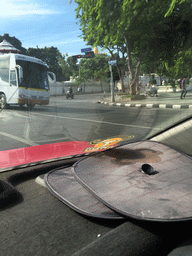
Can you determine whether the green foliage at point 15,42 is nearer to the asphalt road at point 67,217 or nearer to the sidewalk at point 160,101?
the asphalt road at point 67,217

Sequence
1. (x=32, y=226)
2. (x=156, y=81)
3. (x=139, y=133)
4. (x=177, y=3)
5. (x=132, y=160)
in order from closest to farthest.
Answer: (x=177, y=3)
(x=32, y=226)
(x=156, y=81)
(x=132, y=160)
(x=139, y=133)

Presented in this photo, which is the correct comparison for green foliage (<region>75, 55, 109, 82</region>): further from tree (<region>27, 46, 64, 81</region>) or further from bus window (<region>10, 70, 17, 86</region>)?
bus window (<region>10, 70, 17, 86</region>)

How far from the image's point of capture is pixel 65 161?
3.79 feet

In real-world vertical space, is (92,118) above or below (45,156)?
above

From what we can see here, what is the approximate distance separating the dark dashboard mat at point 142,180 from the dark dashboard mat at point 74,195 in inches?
0.9

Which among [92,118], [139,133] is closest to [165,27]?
[92,118]

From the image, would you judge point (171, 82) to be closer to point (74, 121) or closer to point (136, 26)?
point (136, 26)

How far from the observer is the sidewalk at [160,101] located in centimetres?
83

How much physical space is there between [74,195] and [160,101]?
17.0 inches

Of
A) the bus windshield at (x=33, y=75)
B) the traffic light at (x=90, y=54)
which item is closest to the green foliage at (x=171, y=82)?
the traffic light at (x=90, y=54)

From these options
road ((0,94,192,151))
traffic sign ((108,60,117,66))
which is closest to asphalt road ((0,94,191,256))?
road ((0,94,192,151))

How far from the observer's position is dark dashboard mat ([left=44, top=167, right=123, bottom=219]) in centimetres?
74

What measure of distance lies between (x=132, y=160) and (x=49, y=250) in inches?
18.3

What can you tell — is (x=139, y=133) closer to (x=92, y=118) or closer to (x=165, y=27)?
(x=92, y=118)
